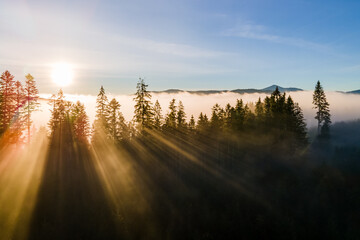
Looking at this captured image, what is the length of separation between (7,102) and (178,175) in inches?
1146

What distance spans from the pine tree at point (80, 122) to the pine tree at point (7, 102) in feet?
32.5

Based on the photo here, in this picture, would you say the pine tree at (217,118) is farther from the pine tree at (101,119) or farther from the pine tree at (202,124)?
the pine tree at (101,119)

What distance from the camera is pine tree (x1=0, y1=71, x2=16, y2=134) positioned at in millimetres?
31438

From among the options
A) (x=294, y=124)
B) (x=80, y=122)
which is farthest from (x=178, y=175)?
(x=294, y=124)

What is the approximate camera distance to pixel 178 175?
4106 centimetres

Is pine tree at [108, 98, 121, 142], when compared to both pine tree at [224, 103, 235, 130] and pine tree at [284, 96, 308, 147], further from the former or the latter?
pine tree at [284, 96, 308, 147]

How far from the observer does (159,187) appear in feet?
120

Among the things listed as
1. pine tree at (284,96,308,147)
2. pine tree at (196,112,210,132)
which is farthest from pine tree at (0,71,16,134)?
pine tree at (284,96,308,147)

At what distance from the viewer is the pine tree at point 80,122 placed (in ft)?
134

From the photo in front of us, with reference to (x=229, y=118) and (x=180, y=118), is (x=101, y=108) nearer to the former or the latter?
(x=180, y=118)

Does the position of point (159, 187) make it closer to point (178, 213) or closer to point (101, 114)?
point (178, 213)

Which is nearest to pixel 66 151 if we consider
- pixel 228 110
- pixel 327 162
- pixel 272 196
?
pixel 228 110

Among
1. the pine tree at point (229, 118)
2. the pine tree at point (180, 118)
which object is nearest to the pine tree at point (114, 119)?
the pine tree at point (180, 118)

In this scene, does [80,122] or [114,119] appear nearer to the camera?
[80,122]
